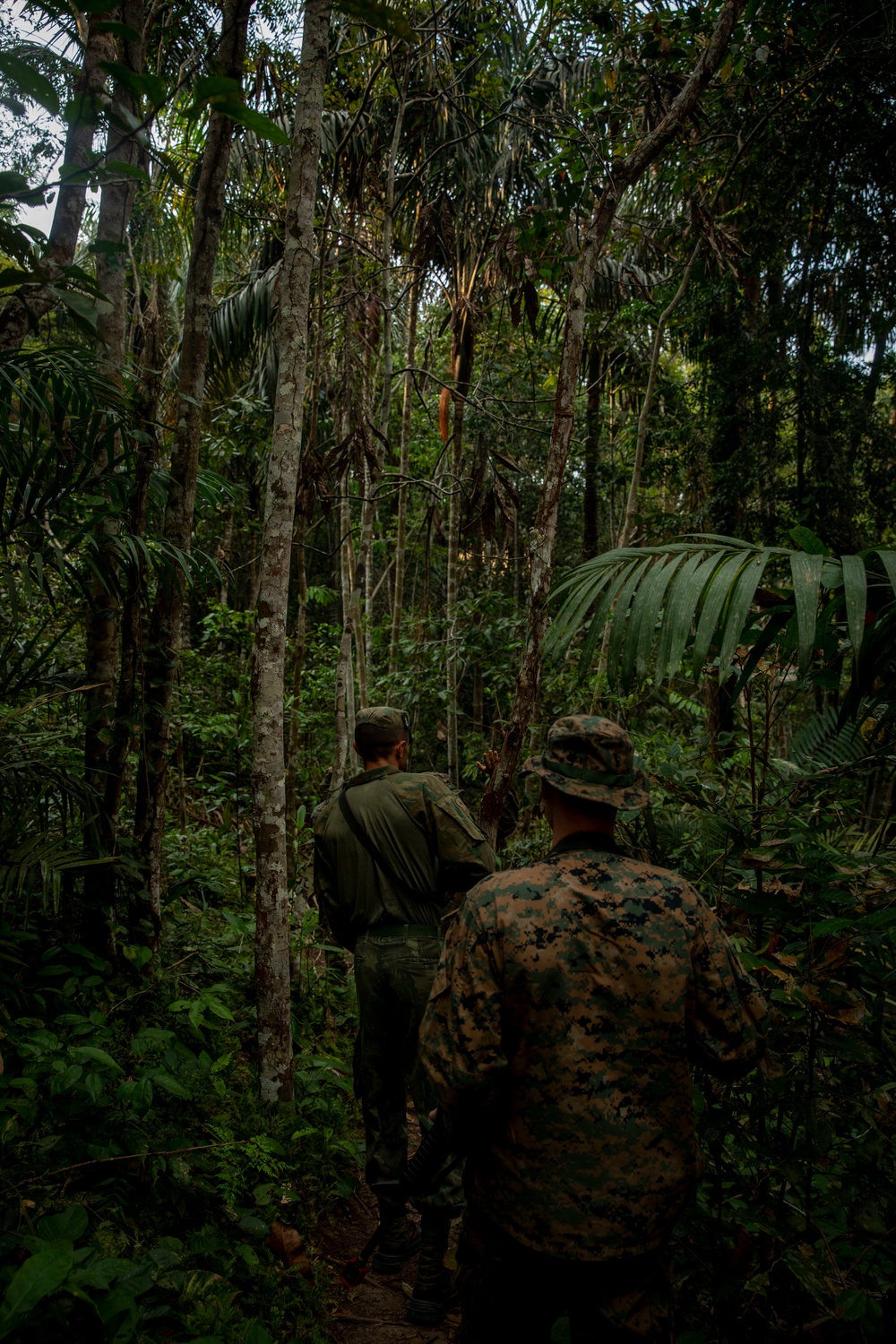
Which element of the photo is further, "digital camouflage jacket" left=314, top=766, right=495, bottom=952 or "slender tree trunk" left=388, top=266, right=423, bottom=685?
"slender tree trunk" left=388, top=266, right=423, bottom=685

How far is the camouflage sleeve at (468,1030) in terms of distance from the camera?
Result: 1773 mm

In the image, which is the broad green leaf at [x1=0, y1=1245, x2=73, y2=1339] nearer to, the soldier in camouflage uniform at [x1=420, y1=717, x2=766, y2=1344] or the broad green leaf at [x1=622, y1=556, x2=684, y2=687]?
the soldier in camouflage uniform at [x1=420, y1=717, x2=766, y2=1344]

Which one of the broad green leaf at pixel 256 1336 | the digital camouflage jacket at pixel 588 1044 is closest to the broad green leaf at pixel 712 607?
the digital camouflage jacket at pixel 588 1044

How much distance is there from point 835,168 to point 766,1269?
27.0 ft

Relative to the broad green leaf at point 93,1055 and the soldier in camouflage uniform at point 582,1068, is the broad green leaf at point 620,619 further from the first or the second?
the broad green leaf at point 93,1055

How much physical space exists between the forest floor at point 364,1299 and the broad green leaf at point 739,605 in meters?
2.58

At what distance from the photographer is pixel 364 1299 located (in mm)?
2930

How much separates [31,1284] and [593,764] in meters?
1.71

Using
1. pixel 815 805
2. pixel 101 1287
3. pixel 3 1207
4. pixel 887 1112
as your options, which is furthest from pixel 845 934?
pixel 3 1207

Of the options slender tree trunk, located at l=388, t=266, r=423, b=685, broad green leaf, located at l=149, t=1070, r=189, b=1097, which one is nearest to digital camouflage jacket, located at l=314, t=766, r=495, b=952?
broad green leaf, located at l=149, t=1070, r=189, b=1097

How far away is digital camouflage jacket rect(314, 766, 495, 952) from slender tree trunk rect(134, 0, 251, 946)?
3.40 ft

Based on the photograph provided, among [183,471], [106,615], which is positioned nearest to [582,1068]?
[106,615]

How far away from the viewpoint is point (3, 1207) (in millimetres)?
2168

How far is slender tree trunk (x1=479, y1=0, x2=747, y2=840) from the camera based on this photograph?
4301 mm
